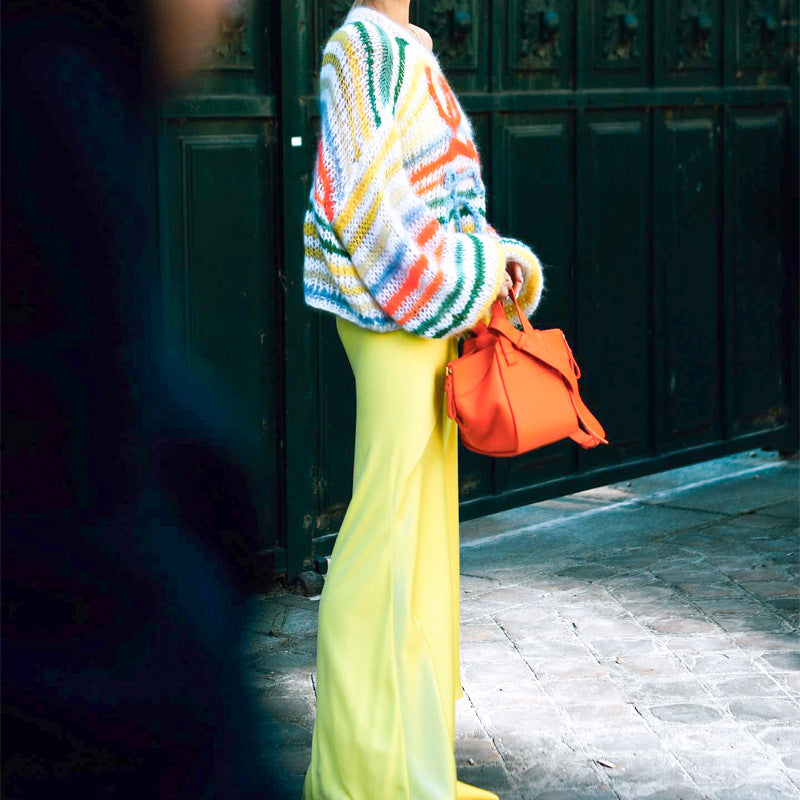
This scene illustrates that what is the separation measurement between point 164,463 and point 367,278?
2.08 meters

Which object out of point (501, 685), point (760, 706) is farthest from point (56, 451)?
point (760, 706)

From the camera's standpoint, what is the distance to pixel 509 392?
11.1 ft

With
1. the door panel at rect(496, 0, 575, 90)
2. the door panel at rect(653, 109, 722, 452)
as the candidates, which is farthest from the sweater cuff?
the door panel at rect(653, 109, 722, 452)

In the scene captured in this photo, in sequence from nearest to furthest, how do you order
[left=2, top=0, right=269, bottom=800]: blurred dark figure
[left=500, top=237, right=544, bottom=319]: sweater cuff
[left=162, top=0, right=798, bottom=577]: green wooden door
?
[left=500, top=237, right=544, bottom=319]: sweater cuff, [left=2, top=0, right=269, bottom=800]: blurred dark figure, [left=162, top=0, right=798, bottom=577]: green wooden door

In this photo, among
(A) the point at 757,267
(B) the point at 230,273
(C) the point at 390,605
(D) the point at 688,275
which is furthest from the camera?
(A) the point at 757,267

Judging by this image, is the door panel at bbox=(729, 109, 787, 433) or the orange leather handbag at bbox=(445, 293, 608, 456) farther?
the door panel at bbox=(729, 109, 787, 433)

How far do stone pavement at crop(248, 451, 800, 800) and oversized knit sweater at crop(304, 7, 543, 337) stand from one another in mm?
1302

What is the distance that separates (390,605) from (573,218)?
139 inches

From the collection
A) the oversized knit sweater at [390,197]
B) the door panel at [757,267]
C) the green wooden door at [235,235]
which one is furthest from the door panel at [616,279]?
the oversized knit sweater at [390,197]

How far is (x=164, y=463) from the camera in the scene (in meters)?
5.25

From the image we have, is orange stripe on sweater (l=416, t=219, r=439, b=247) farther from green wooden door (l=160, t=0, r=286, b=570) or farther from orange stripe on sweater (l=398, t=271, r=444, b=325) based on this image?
green wooden door (l=160, t=0, r=286, b=570)

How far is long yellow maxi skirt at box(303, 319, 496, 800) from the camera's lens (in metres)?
3.47

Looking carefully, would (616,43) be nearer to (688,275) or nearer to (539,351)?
(688,275)

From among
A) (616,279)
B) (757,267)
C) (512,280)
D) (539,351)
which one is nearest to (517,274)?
(512,280)
